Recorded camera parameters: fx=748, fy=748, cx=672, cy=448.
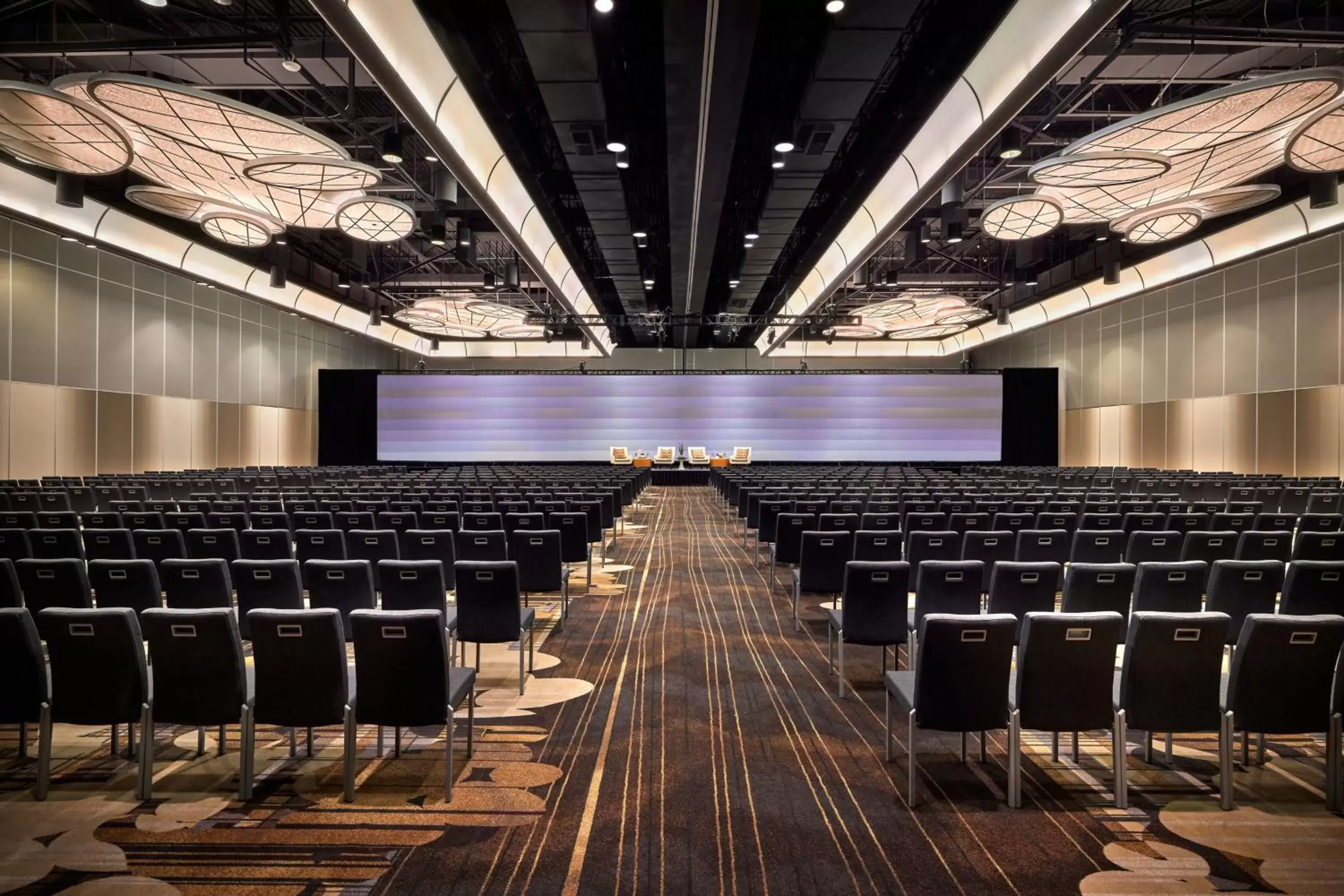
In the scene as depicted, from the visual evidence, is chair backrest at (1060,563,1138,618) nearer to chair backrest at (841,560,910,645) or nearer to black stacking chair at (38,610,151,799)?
chair backrest at (841,560,910,645)

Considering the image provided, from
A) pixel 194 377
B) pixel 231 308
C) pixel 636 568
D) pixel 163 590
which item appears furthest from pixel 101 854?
pixel 231 308

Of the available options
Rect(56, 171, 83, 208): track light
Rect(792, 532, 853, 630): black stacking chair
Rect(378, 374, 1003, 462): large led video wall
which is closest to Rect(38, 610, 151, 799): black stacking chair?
Rect(792, 532, 853, 630): black stacking chair

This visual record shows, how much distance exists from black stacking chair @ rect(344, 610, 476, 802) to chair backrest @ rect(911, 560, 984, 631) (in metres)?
2.84

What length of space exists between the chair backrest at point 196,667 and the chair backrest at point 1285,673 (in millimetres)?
4260

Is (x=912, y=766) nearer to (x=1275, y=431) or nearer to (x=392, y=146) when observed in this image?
(x=392, y=146)

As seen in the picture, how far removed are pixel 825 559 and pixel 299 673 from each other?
424 cm

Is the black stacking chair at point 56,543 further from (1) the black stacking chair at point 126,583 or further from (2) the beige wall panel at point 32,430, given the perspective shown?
(2) the beige wall panel at point 32,430

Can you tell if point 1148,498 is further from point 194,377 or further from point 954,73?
point 194,377

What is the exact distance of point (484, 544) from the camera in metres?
6.07

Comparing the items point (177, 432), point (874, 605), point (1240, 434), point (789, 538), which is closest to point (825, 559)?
point (789, 538)

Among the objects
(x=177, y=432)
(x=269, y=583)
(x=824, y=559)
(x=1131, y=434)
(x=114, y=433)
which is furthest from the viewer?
(x=1131, y=434)

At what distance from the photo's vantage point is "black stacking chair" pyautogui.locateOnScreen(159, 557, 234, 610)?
471 centimetres

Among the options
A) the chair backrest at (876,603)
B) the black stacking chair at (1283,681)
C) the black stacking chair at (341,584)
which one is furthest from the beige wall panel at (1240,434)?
the black stacking chair at (341,584)

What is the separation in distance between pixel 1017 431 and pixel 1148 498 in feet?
59.2
